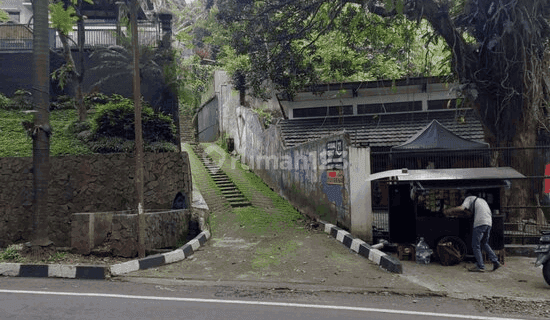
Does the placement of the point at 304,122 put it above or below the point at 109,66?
below

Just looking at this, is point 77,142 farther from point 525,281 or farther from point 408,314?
point 525,281

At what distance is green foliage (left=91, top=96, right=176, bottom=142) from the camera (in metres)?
13.2

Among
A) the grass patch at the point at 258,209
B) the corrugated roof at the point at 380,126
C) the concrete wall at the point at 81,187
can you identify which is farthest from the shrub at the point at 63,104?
the corrugated roof at the point at 380,126

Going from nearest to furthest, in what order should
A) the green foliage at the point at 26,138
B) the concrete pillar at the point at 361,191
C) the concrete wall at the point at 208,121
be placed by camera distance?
the concrete pillar at the point at 361,191, the green foliage at the point at 26,138, the concrete wall at the point at 208,121

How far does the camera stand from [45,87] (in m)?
9.37

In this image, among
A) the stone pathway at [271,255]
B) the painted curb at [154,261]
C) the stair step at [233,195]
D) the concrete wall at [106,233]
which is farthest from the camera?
the stair step at [233,195]

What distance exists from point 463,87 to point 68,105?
13.1 metres

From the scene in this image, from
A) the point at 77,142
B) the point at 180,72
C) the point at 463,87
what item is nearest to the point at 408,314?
the point at 463,87

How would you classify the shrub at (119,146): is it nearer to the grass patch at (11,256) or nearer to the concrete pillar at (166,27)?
the grass patch at (11,256)

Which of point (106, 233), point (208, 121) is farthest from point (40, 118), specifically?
point (208, 121)

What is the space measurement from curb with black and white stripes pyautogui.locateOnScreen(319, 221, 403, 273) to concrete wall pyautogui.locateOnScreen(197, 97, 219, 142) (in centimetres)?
1797

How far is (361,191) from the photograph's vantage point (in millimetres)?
10680

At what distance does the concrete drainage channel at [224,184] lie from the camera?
583 inches

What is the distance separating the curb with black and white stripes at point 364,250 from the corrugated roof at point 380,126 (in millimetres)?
5850
